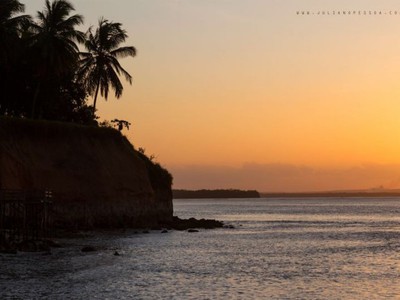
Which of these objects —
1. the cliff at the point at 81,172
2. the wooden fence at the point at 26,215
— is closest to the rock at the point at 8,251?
the wooden fence at the point at 26,215

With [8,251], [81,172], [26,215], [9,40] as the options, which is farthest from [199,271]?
[9,40]

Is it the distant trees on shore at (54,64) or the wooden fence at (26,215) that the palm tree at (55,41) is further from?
the wooden fence at (26,215)

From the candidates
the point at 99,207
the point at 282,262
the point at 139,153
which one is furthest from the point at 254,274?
the point at 139,153

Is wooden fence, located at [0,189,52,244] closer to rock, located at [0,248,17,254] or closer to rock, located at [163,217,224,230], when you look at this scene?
rock, located at [0,248,17,254]

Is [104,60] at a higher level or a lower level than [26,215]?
higher

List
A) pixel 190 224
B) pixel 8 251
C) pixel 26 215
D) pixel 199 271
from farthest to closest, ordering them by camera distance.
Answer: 1. pixel 190 224
2. pixel 26 215
3. pixel 8 251
4. pixel 199 271

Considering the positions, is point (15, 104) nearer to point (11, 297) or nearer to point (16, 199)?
point (16, 199)

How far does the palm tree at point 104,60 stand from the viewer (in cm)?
6525

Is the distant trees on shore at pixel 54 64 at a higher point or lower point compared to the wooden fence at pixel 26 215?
higher

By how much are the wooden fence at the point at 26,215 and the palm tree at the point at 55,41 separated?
14.2 m

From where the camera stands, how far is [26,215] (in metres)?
44.8

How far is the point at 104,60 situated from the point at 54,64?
9567 millimetres

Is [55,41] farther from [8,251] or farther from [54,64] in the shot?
[8,251]

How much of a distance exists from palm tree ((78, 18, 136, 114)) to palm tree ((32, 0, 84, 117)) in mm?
4427
